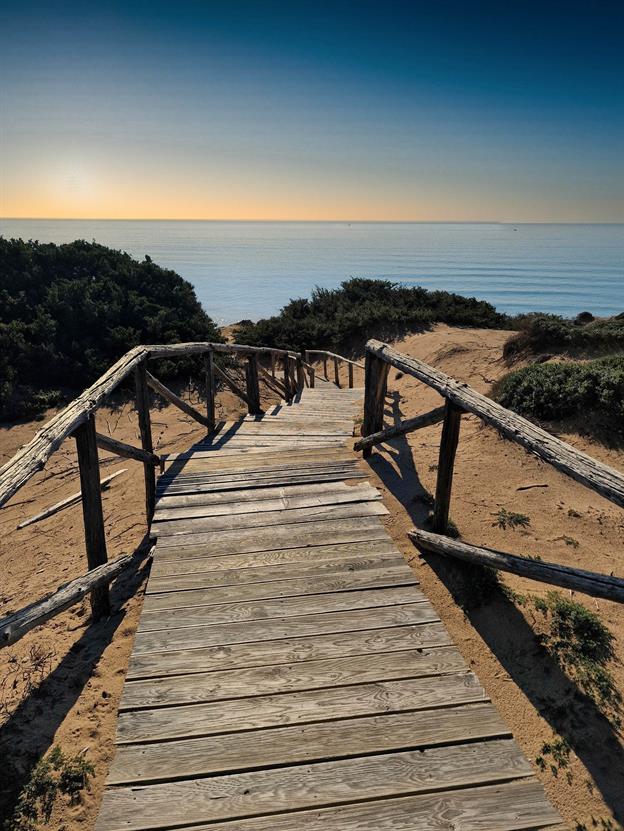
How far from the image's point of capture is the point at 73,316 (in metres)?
13.4

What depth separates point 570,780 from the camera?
2.63 meters

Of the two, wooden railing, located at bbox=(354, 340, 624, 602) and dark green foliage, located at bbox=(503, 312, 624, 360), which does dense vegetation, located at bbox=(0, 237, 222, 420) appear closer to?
dark green foliage, located at bbox=(503, 312, 624, 360)

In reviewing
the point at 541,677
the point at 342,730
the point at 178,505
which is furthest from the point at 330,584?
the point at 178,505

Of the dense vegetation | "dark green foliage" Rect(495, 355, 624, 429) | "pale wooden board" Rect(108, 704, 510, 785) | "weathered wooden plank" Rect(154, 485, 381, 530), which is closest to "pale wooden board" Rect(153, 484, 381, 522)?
"weathered wooden plank" Rect(154, 485, 381, 530)

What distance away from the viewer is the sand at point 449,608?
9.05 ft

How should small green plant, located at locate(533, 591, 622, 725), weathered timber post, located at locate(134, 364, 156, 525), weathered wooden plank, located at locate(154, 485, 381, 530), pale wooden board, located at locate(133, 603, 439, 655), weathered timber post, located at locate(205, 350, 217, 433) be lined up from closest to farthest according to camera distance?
pale wooden board, located at locate(133, 603, 439, 655)
small green plant, located at locate(533, 591, 622, 725)
weathered wooden plank, located at locate(154, 485, 381, 530)
weathered timber post, located at locate(134, 364, 156, 525)
weathered timber post, located at locate(205, 350, 217, 433)

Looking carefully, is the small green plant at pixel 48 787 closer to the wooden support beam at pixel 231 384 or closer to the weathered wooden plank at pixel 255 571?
the weathered wooden plank at pixel 255 571

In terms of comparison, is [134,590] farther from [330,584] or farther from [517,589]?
[517,589]

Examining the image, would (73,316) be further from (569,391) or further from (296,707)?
(296,707)

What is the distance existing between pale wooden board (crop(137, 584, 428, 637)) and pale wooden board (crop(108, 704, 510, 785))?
80 centimetres

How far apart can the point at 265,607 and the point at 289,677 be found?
0.60m

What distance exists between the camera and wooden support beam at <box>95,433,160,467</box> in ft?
13.7

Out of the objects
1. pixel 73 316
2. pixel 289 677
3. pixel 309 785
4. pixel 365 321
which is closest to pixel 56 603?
pixel 289 677

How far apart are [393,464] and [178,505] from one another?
2.69 m
